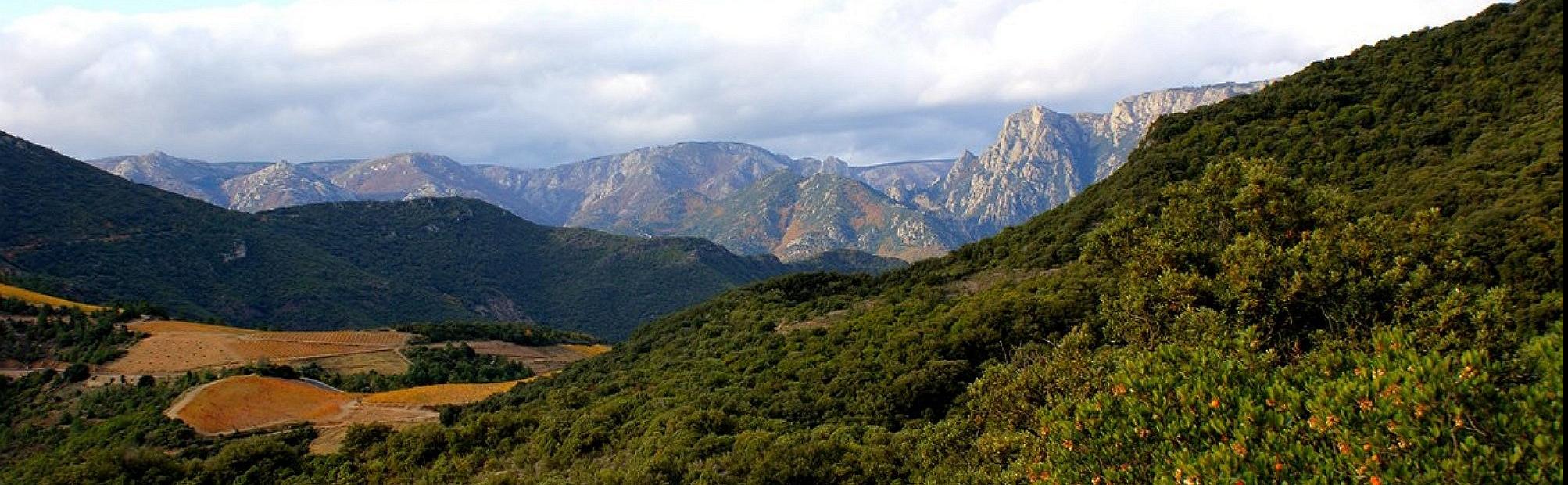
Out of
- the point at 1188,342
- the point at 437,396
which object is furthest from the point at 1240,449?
the point at 437,396

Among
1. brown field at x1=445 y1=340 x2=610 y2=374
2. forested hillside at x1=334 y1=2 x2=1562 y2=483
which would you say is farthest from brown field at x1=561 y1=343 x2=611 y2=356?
forested hillside at x1=334 y1=2 x2=1562 y2=483

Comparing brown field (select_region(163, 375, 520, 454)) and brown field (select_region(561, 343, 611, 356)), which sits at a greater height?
brown field (select_region(163, 375, 520, 454))

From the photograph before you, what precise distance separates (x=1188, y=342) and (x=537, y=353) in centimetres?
11970

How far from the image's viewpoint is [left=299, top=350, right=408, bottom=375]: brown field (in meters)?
100

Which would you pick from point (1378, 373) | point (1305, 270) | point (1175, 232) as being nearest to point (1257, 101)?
point (1175, 232)

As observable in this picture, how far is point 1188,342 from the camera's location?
1673 cm

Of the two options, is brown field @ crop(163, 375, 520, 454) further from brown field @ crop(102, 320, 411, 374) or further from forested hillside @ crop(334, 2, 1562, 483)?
brown field @ crop(102, 320, 411, 374)

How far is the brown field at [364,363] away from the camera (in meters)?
100

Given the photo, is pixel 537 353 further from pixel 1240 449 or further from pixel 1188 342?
pixel 1240 449

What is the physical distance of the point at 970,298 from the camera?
56781 millimetres

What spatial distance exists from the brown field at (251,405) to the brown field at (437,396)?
3.07 m

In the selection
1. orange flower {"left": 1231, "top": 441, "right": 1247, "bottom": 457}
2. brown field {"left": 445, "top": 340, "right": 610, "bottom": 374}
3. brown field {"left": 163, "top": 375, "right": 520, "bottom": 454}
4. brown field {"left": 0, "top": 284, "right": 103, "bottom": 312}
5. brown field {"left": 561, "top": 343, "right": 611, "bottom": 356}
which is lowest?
brown field {"left": 561, "top": 343, "right": 611, "bottom": 356}

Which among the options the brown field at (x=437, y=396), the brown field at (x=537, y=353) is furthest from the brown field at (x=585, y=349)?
the brown field at (x=437, y=396)

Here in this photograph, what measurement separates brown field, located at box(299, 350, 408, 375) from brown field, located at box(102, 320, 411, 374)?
5.06 ft
